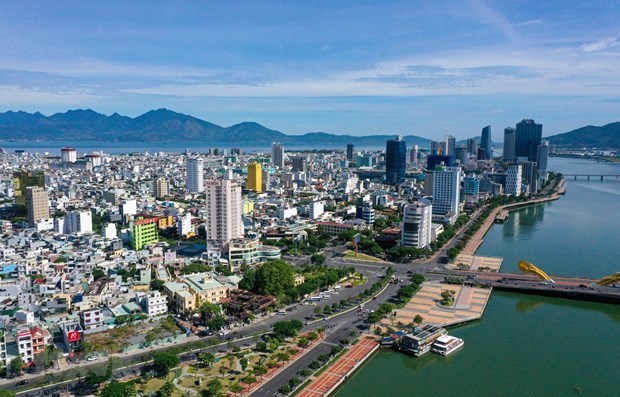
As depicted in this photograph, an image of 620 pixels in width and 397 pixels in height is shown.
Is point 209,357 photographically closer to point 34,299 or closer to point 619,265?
point 34,299

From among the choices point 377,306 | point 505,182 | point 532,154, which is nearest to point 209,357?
point 377,306

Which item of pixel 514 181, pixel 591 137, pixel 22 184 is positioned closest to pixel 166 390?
→ pixel 22 184

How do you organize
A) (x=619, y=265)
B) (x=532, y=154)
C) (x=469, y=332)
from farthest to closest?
(x=532, y=154)
(x=619, y=265)
(x=469, y=332)

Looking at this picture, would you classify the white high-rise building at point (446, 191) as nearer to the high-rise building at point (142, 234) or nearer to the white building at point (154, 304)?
the high-rise building at point (142, 234)

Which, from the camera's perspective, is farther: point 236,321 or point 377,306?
point 377,306

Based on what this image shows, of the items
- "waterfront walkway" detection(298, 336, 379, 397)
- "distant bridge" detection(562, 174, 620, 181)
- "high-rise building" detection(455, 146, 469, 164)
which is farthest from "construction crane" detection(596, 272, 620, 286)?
"high-rise building" detection(455, 146, 469, 164)

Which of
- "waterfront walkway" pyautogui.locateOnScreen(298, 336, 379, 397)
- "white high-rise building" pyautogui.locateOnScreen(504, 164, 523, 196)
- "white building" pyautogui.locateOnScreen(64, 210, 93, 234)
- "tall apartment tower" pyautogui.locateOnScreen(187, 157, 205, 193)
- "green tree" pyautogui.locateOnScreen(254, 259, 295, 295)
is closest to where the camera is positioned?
"waterfront walkway" pyautogui.locateOnScreen(298, 336, 379, 397)

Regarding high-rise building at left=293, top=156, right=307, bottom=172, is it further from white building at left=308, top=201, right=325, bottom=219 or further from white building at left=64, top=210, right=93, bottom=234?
white building at left=64, top=210, right=93, bottom=234
